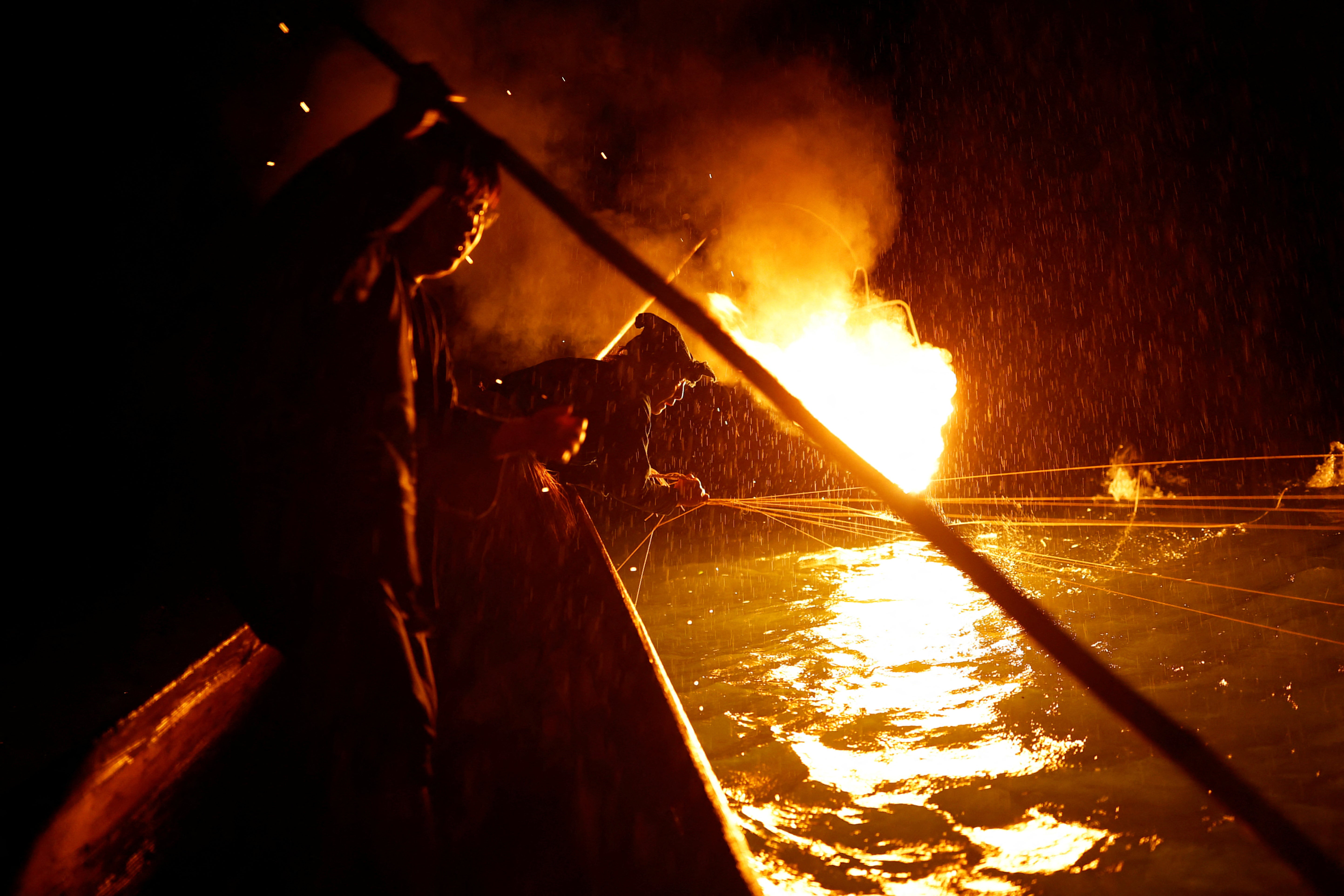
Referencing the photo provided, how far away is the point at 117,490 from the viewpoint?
3695mm

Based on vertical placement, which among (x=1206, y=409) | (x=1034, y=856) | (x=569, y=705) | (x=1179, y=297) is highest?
(x=1179, y=297)

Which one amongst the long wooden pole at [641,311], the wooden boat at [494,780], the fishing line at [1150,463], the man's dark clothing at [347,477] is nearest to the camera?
the man's dark clothing at [347,477]

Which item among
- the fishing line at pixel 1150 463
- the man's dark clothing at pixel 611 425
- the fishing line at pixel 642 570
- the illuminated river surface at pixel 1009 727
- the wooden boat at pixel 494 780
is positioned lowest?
the illuminated river surface at pixel 1009 727

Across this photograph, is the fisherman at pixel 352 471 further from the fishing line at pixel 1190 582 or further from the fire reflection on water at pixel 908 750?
the fishing line at pixel 1190 582

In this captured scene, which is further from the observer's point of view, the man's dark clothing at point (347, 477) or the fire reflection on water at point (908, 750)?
the fire reflection on water at point (908, 750)

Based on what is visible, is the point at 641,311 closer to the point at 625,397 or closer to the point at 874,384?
the point at 625,397

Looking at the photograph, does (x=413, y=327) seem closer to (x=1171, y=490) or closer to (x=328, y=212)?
(x=328, y=212)

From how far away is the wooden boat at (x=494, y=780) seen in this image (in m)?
1.78

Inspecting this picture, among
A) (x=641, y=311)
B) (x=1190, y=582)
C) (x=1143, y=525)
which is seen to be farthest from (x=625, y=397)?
(x=1143, y=525)

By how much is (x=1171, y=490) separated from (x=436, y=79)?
1636cm

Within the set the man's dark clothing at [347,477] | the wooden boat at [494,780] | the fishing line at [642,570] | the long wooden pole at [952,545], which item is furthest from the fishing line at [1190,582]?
the man's dark clothing at [347,477]

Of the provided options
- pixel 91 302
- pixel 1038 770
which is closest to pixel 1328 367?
pixel 1038 770

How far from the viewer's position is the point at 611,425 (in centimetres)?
436

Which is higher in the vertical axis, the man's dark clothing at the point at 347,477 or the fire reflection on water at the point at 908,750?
the man's dark clothing at the point at 347,477
